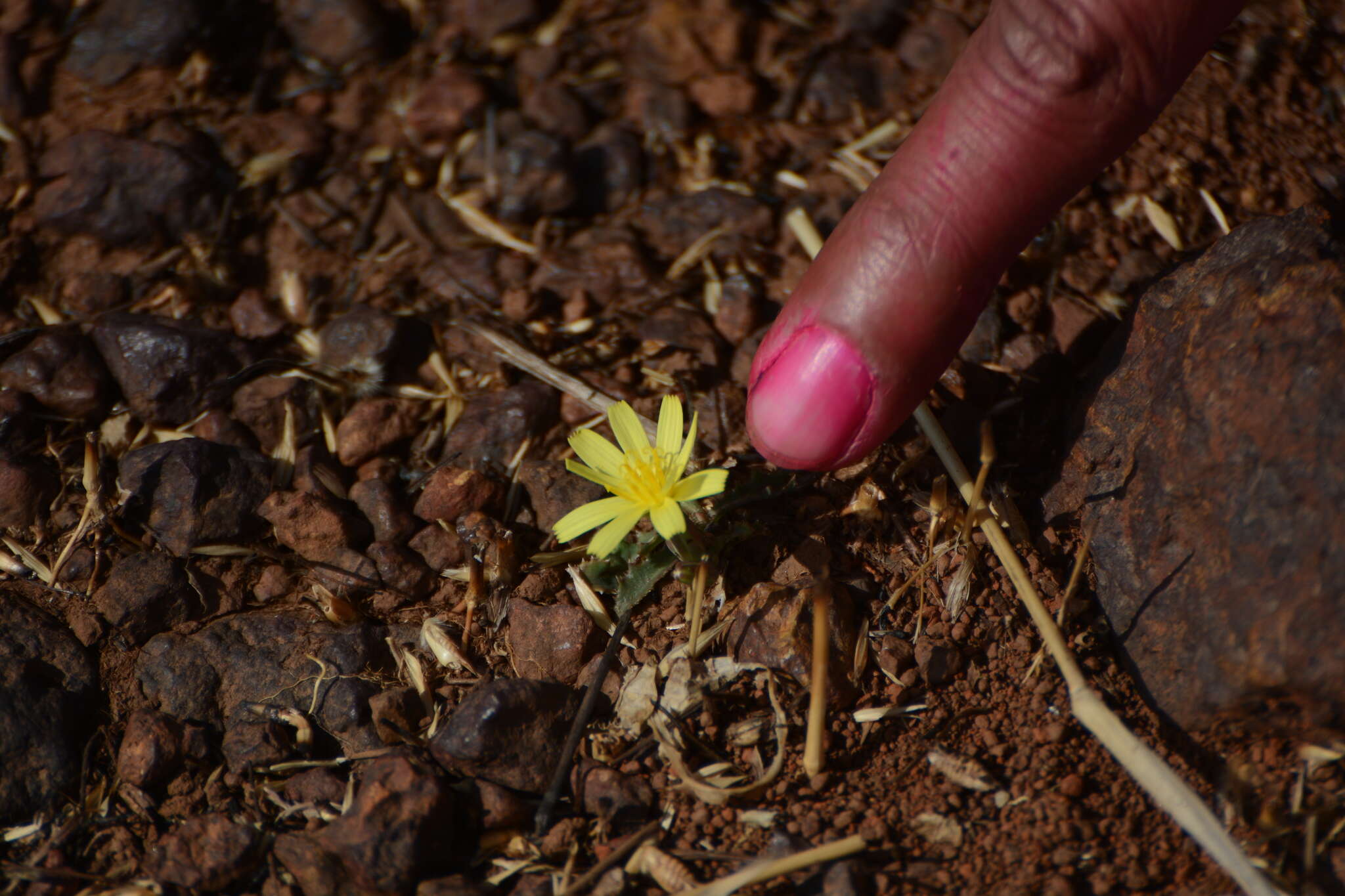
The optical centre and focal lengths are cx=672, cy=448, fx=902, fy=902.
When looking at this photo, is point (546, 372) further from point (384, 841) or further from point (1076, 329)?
point (1076, 329)

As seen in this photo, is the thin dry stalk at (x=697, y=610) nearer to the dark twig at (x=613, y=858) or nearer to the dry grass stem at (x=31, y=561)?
the dark twig at (x=613, y=858)

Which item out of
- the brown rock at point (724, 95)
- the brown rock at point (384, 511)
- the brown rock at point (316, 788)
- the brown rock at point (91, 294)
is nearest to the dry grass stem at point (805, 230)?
the brown rock at point (724, 95)

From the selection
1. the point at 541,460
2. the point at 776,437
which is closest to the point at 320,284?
the point at 541,460

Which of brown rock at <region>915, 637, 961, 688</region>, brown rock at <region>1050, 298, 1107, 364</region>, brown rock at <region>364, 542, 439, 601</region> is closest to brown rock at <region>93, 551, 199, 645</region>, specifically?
brown rock at <region>364, 542, 439, 601</region>

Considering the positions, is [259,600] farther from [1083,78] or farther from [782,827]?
[1083,78]

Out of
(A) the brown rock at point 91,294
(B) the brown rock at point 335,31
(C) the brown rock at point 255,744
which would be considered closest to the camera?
(C) the brown rock at point 255,744

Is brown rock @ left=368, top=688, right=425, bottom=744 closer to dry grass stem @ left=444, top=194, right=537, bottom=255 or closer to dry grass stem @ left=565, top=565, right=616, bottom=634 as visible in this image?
dry grass stem @ left=565, top=565, right=616, bottom=634
